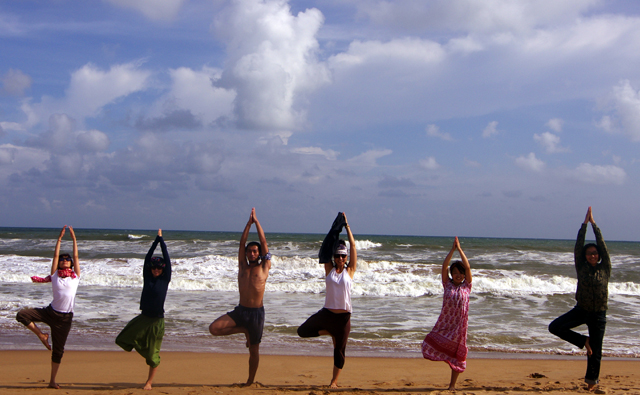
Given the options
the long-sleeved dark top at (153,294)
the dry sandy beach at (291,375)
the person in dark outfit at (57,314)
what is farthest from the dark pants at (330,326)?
the person in dark outfit at (57,314)

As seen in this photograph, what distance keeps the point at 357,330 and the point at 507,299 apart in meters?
6.56

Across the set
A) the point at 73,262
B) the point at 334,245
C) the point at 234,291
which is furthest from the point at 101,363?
the point at 234,291

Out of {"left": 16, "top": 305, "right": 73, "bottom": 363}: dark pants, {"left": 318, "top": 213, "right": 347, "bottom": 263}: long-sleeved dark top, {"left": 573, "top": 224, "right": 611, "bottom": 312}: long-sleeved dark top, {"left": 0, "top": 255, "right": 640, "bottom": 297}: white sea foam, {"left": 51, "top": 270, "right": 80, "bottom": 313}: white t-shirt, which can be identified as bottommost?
{"left": 0, "top": 255, "right": 640, "bottom": 297}: white sea foam

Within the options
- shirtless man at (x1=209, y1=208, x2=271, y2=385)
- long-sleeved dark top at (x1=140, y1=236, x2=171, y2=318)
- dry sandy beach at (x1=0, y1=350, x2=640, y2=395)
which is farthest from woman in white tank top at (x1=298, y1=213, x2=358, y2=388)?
long-sleeved dark top at (x1=140, y1=236, x2=171, y2=318)

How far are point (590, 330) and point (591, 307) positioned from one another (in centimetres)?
30

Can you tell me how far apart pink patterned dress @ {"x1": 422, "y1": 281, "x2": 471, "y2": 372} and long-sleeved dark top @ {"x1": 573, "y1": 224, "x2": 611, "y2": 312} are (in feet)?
4.62

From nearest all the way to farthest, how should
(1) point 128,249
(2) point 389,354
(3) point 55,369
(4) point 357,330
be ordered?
(3) point 55,369 → (2) point 389,354 → (4) point 357,330 → (1) point 128,249

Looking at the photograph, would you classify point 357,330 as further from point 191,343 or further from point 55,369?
point 55,369

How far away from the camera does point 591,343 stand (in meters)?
5.65

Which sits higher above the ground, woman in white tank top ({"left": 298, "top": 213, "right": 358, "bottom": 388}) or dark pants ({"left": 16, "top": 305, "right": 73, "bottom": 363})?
woman in white tank top ({"left": 298, "top": 213, "right": 358, "bottom": 388})

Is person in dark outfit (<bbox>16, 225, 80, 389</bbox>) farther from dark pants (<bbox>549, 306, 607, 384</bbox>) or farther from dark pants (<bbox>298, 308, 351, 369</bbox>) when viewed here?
dark pants (<bbox>549, 306, 607, 384</bbox>)

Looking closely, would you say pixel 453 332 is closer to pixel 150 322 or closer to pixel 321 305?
pixel 150 322

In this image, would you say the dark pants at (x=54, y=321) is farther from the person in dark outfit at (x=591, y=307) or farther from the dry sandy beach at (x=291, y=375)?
the person in dark outfit at (x=591, y=307)

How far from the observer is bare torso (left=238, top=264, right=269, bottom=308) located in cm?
545
